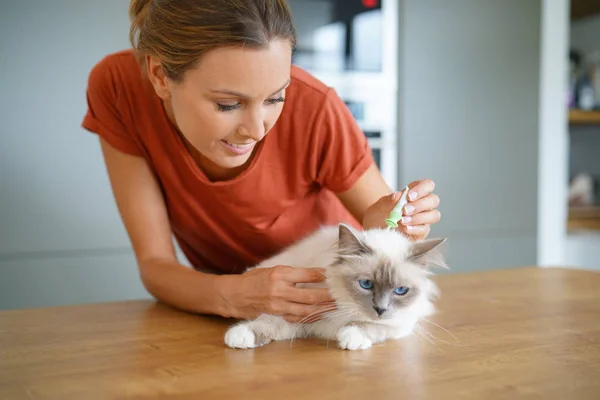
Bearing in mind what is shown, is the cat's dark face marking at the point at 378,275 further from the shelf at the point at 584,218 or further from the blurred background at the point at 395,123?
the shelf at the point at 584,218

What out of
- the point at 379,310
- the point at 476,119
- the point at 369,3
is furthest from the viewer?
the point at 476,119

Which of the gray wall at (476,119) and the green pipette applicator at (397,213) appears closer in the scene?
the green pipette applicator at (397,213)

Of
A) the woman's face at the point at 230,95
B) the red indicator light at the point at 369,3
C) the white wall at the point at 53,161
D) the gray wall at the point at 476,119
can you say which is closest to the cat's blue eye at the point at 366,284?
the woman's face at the point at 230,95

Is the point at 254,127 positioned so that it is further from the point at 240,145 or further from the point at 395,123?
the point at 395,123

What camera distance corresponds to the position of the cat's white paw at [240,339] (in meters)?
1.05

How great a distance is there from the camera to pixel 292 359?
99 centimetres

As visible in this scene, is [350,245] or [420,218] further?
[420,218]

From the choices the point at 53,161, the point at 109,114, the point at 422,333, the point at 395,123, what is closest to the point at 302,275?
the point at 422,333

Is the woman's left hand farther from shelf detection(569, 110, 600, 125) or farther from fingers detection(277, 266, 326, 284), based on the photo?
shelf detection(569, 110, 600, 125)

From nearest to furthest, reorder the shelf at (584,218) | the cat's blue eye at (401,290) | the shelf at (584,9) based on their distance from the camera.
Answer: the cat's blue eye at (401,290) → the shelf at (584,218) → the shelf at (584,9)

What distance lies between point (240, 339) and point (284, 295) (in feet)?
0.45

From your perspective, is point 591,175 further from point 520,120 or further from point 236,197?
point 236,197

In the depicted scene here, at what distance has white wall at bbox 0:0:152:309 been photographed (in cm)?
218

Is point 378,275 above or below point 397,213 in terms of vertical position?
below
